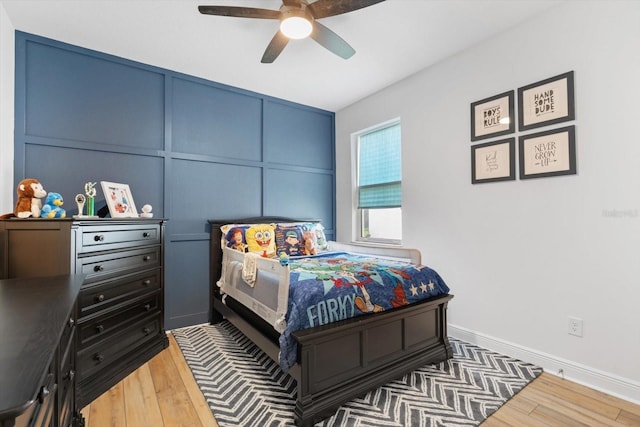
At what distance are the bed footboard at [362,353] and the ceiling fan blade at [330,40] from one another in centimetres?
185

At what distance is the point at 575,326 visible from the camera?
213cm

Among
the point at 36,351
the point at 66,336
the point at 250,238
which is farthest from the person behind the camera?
the point at 250,238

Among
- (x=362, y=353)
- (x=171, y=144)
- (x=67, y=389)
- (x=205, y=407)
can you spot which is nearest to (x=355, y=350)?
(x=362, y=353)

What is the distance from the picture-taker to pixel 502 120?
2.51 m

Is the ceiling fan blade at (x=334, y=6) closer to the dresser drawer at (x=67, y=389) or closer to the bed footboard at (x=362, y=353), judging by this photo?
the bed footboard at (x=362, y=353)

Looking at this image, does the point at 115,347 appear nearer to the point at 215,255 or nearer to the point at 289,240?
the point at 215,255

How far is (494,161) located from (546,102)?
0.52 metres

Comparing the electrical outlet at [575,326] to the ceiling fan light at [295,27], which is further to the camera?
the electrical outlet at [575,326]

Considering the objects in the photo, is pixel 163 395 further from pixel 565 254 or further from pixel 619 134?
pixel 619 134

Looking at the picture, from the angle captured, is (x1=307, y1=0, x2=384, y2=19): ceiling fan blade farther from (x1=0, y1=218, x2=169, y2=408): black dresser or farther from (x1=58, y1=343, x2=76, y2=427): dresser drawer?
(x1=58, y1=343, x2=76, y2=427): dresser drawer

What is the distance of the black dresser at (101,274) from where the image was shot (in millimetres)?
1826

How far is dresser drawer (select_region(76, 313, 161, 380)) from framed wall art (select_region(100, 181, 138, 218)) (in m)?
0.85

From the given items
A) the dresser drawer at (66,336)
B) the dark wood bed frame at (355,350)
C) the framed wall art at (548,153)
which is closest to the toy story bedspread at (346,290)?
the dark wood bed frame at (355,350)

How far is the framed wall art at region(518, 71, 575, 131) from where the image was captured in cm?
214
